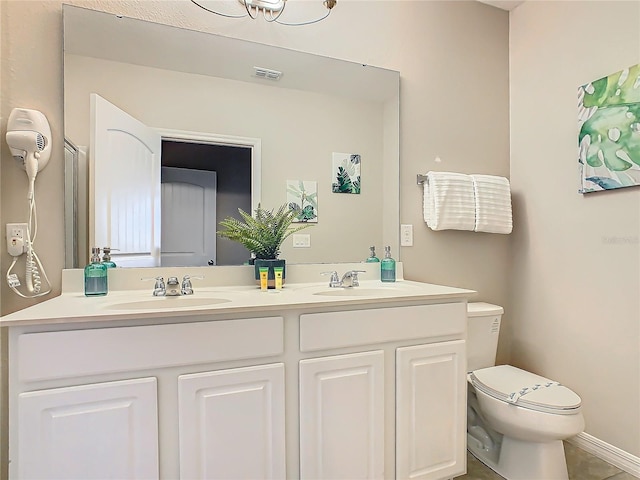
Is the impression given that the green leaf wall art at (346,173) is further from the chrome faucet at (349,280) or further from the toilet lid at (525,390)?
the toilet lid at (525,390)

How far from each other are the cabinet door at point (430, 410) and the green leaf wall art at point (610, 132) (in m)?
1.08

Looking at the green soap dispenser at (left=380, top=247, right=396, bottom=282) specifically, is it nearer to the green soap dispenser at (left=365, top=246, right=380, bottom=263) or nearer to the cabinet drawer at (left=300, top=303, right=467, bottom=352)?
the green soap dispenser at (left=365, top=246, right=380, bottom=263)

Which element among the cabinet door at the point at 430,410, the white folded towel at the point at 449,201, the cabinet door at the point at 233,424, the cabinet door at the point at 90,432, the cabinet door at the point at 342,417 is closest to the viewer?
the cabinet door at the point at 90,432

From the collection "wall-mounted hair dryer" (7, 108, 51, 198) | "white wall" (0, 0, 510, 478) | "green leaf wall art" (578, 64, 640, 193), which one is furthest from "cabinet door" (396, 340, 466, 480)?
"wall-mounted hair dryer" (7, 108, 51, 198)

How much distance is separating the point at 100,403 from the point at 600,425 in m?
2.17

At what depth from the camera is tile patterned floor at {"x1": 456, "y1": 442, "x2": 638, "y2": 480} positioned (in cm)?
172

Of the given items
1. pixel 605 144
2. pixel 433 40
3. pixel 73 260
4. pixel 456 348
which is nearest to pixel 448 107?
pixel 433 40

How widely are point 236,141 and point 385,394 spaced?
4.13ft

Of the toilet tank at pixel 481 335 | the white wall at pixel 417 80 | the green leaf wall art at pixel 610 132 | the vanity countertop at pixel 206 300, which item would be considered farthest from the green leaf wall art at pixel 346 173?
the green leaf wall art at pixel 610 132

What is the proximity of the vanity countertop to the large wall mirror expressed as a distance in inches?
5.7

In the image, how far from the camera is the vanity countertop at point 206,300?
1094mm

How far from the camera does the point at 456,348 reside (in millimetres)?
1547

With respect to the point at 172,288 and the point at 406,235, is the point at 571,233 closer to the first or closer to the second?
the point at 406,235

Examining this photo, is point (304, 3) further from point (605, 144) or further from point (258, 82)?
point (605, 144)
